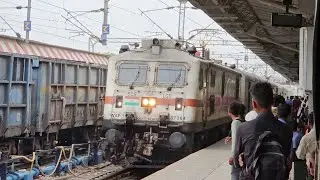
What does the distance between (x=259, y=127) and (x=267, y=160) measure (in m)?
0.34

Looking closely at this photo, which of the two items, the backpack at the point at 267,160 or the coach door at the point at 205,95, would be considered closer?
the backpack at the point at 267,160

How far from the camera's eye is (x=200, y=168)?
9734 mm

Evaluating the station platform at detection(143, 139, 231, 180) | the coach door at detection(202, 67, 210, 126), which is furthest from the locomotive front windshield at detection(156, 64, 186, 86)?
the station platform at detection(143, 139, 231, 180)

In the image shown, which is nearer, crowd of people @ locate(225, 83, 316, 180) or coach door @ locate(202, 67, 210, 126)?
crowd of people @ locate(225, 83, 316, 180)

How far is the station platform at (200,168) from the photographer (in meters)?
8.90

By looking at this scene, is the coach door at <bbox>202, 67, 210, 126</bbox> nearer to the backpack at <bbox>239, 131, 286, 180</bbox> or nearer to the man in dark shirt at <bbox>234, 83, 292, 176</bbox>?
the man in dark shirt at <bbox>234, 83, 292, 176</bbox>

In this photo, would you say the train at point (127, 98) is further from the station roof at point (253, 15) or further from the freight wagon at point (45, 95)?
the station roof at point (253, 15)

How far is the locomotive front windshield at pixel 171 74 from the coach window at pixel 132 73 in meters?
0.37

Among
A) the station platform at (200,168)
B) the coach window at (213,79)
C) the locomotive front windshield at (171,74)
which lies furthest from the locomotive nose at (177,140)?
the coach window at (213,79)

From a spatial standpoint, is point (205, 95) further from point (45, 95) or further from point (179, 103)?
point (45, 95)

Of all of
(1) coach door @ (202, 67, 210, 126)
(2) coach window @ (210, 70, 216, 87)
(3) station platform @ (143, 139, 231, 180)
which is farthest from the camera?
(2) coach window @ (210, 70, 216, 87)

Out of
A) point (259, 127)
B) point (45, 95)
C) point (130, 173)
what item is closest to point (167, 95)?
point (130, 173)

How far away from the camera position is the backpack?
3.36 m

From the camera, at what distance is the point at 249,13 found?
14.3 meters
